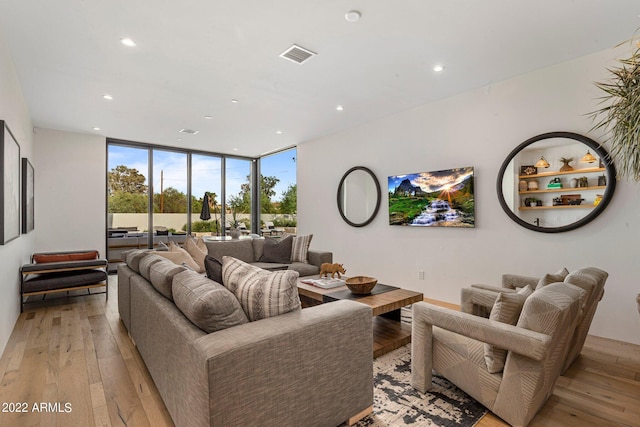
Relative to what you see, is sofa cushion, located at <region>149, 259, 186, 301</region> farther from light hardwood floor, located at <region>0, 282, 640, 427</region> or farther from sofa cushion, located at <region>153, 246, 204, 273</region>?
sofa cushion, located at <region>153, 246, 204, 273</region>

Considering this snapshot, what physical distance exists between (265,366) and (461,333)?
3.76 feet

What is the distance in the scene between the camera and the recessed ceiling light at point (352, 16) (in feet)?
8.16

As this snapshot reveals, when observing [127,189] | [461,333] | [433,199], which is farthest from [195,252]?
[461,333]

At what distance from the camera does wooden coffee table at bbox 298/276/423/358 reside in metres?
Answer: 2.73

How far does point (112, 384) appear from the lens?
222 centimetres

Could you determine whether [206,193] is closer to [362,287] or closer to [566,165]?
[362,287]

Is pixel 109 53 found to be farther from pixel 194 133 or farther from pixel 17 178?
pixel 194 133

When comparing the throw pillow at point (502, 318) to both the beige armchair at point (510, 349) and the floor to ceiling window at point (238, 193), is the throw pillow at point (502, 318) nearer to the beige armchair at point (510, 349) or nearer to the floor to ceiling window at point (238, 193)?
the beige armchair at point (510, 349)

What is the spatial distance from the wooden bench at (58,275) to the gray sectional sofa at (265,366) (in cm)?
307

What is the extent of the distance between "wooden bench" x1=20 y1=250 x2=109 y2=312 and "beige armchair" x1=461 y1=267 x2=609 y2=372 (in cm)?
473

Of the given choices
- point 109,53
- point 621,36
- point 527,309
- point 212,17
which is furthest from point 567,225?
point 109,53

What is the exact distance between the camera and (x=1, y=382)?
225 centimetres

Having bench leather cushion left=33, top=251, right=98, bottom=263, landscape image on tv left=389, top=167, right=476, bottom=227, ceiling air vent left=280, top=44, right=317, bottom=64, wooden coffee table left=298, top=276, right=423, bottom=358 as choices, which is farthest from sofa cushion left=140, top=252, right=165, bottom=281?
landscape image on tv left=389, top=167, right=476, bottom=227

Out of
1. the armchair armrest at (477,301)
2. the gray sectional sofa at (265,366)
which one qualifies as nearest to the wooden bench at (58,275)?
the gray sectional sofa at (265,366)
